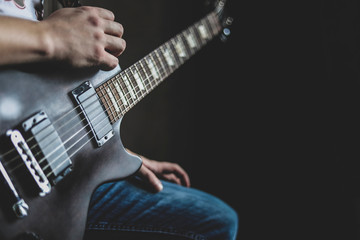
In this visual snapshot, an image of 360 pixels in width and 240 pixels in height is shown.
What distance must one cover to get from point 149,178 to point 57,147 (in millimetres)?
338

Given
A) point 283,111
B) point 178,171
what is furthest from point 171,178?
point 283,111

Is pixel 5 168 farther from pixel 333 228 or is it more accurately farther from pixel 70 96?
pixel 333 228

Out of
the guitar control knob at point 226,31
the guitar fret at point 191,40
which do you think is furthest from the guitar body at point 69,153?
the guitar control knob at point 226,31

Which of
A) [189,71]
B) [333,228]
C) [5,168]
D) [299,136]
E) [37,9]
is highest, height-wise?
[37,9]

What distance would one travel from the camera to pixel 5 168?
0.38 m

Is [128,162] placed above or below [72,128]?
below

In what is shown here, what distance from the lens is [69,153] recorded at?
1.55ft

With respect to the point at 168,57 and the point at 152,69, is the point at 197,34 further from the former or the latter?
the point at 152,69

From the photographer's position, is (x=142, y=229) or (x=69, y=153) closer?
(x=69, y=153)

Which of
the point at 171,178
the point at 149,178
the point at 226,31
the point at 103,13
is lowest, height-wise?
the point at 171,178

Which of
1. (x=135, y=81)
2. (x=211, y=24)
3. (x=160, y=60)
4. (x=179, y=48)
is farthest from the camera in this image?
(x=211, y=24)

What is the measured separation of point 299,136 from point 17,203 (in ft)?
3.78

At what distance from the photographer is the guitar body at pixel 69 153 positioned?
1.29ft

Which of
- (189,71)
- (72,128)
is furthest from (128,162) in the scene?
(189,71)
